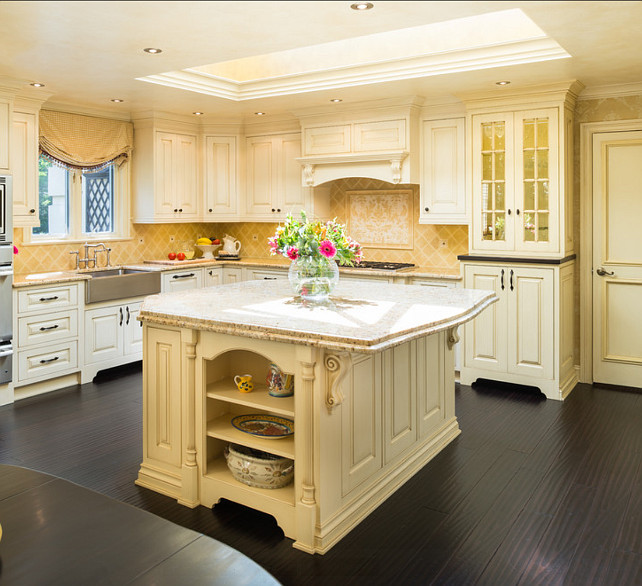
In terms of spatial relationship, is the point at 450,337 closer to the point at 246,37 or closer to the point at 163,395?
the point at 163,395

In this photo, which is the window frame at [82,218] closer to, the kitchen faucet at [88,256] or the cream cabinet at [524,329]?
the kitchen faucet at [88,256]

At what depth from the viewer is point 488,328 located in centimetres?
529

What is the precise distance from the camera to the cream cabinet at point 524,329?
4984 millimetres

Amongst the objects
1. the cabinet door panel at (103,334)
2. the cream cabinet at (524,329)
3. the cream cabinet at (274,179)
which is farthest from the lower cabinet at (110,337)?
the cream cabinet at (524,329)

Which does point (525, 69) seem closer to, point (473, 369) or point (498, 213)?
point (498, 213)

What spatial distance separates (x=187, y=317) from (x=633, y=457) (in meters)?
2.79

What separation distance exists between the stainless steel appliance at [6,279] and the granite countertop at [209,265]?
14 centimetres

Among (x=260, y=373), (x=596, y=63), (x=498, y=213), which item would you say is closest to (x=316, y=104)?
(x=498, y=213)

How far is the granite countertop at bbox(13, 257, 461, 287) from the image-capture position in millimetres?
5141

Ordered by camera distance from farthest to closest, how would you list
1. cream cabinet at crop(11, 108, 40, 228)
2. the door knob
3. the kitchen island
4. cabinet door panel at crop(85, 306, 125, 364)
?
1. cabinet door panel at crop(85, 306, 125, 364)
2. the door knob
3. cream cabinet at crop(11, 108, 40, 228)
4. the kitchen island

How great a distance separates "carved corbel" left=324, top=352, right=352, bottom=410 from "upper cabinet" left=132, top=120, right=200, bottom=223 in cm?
416

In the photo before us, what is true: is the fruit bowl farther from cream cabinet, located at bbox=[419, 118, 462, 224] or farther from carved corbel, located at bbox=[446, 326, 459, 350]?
carved corbel, located at bbox=[446, 326, 459, 350]

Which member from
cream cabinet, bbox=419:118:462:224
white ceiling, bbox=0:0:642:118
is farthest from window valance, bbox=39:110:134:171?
cream cabinet, bbox=419:118:462:224

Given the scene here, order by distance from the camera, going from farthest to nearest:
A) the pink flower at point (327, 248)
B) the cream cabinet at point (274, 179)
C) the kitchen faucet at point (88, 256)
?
the cream cabinet at point (274, 179) → the kitchen faucet at point (88, 256) → the pink flower at point (327, 248)
